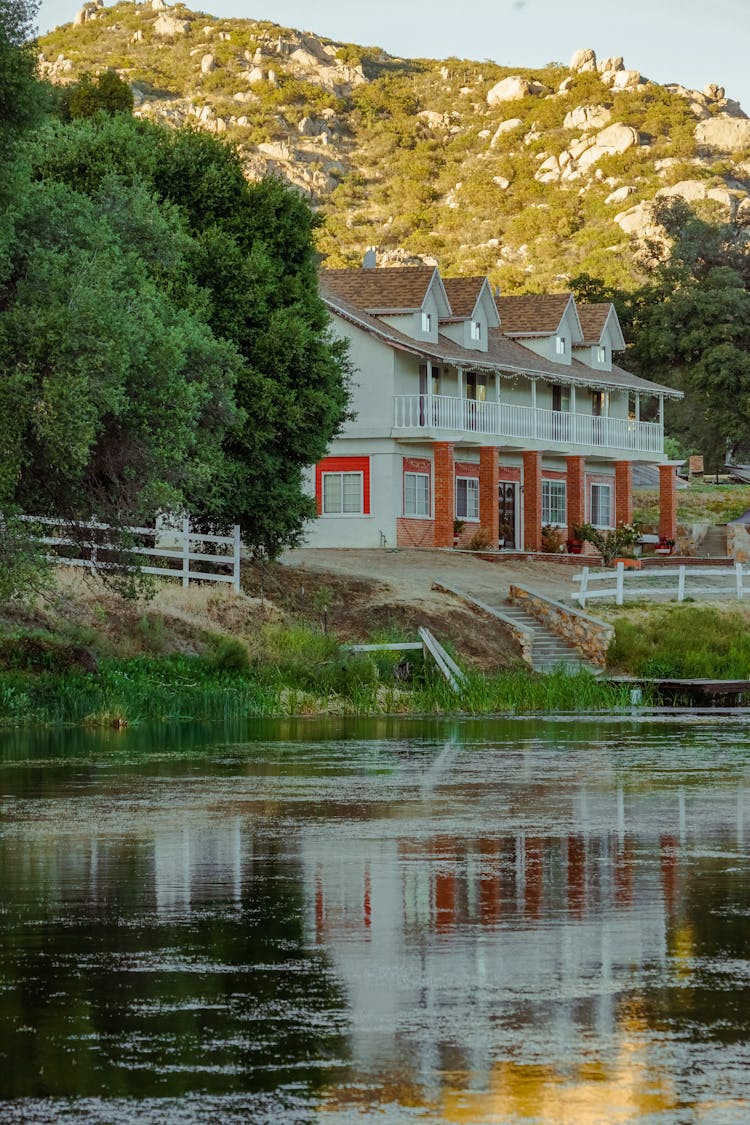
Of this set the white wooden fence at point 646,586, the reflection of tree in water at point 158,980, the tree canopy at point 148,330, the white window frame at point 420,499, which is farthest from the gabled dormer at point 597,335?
the reflection of tree in water at point 158,980

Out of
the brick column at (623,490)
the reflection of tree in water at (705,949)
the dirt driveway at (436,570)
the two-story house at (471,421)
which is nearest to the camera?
the reflection of tree in water at (705,949)

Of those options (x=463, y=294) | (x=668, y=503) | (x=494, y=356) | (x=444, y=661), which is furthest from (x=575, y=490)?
(x=444, y=661)

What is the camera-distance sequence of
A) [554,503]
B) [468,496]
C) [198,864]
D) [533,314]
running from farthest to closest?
[533,314] < [554,503] < [468,496] < [198,864]

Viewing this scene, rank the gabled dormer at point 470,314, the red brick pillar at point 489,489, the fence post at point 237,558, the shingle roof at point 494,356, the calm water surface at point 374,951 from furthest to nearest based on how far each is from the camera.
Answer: the gabled dormer at point 470,314 → the red brick pillar at point 489,489 → the shingle roof at point 494,356 → the fence post at point 237,558 → the calm water surface at point 374,951

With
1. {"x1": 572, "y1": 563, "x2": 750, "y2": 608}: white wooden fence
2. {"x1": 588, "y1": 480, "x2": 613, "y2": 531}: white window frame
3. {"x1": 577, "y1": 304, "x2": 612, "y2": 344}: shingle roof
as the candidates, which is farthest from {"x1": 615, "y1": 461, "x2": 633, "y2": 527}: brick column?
{"x1": 572, "y1": 563, "x2": 750, "y2": 608}: white wooden fence

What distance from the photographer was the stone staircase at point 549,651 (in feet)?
145

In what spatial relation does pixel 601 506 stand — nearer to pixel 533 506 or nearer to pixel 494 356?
pixel 533 506

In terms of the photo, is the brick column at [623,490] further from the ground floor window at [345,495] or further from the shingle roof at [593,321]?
the ground floor window at [345,495]

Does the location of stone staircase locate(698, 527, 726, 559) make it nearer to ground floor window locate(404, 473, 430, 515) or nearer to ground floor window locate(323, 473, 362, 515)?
ground floor window locate(404, 473, 430, 515)

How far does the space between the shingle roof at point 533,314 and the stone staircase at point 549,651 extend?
95.3ft

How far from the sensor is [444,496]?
2549 inches

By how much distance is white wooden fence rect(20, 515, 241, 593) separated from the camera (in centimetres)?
3303

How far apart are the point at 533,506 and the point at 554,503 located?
4.10m

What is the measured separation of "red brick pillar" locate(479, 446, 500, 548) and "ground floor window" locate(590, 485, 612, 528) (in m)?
9.32
